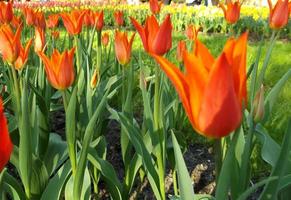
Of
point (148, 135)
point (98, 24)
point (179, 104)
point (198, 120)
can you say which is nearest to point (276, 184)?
point (198, 120)

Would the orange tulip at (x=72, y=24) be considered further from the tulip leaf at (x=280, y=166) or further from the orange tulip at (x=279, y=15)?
the tulip leaf at (x=280, y=166)

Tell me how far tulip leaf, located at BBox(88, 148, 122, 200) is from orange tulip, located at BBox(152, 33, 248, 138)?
0.80 meters

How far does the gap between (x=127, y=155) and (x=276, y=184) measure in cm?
88

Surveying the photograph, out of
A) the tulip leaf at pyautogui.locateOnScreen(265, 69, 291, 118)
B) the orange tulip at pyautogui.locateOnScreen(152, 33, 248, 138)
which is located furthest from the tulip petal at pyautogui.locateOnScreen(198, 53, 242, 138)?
the tulip leaf at pyautogui.locateOnScreen(265, 69, 291, 118)

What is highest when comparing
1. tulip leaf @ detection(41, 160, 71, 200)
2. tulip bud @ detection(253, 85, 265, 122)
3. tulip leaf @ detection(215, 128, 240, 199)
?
tulip bud @ detection(253, 85, 265, 122)

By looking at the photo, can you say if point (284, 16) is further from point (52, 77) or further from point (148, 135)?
point (52, 77)

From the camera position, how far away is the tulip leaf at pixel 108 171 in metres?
1.50

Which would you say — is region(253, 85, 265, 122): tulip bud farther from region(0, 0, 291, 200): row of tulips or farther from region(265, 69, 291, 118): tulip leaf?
region(265, 69, 291, 118): tulip leaf

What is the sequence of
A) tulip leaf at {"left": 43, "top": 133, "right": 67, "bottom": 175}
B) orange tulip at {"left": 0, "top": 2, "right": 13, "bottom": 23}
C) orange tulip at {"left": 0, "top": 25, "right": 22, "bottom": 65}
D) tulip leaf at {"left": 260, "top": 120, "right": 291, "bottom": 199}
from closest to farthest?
1. tulip leaf at {"left": 260, "top": 120, "right": 291, "bottom": 199}
2. orange tulip at {"left": 0, "top": 25, "right": 22, "bottom": 65}
3. tulip leaf at {"left": 43, "top": 133, "right": 67, "bottom": 175}
4. orange tulip at {"left": 0, "top": 2, "right": 13, "bottom": 23}

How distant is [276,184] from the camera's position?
977mm

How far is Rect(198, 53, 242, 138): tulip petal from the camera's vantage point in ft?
2.20

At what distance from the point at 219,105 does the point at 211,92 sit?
3 cm

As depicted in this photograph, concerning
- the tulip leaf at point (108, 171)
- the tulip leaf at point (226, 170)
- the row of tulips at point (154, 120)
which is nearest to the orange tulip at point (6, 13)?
the row of tulips at point (154, 120)

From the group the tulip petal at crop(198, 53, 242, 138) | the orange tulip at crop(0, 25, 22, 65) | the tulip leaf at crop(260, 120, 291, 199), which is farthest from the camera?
the orange tulip at crop(0, 25, 22, 65)
